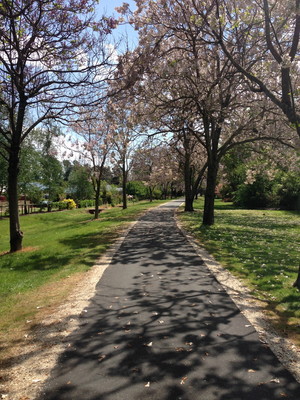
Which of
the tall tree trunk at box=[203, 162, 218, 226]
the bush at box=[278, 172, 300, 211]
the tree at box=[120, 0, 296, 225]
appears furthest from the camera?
the bush at box=[278, 172, 300, 211]

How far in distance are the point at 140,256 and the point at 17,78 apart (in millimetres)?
6558

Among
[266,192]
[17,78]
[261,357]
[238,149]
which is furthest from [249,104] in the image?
[266,192]

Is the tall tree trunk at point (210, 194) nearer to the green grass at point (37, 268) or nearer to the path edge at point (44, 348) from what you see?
the green grass at point (37, 268)

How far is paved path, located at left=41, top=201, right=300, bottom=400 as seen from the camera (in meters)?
3.10

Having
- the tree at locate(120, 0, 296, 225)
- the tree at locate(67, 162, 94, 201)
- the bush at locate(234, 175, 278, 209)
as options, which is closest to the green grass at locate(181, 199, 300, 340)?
the tree at locate(120, 0, 296, 225)

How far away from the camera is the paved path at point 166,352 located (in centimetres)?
310

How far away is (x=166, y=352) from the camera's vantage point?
382cm

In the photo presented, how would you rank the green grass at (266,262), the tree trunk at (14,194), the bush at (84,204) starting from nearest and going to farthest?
1. the green grass at (266,262)
2. the tree trunk at (14,194)
3. the bush at (84,204)

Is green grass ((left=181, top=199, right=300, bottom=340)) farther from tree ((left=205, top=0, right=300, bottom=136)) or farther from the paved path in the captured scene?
tree ((left=205, top=0, right=300, bottom=136))

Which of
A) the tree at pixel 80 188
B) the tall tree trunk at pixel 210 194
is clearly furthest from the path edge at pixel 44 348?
the tree at pixel 80 188

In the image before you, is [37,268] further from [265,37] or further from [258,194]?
[258,194]

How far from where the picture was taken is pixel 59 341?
421 cm

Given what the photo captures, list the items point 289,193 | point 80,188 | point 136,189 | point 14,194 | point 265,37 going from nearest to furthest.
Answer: point 265,37 < point 14,194 < point 289,193 < point 80,188 < point 136,189

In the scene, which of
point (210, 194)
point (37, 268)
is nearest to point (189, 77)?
point (210, 194)
